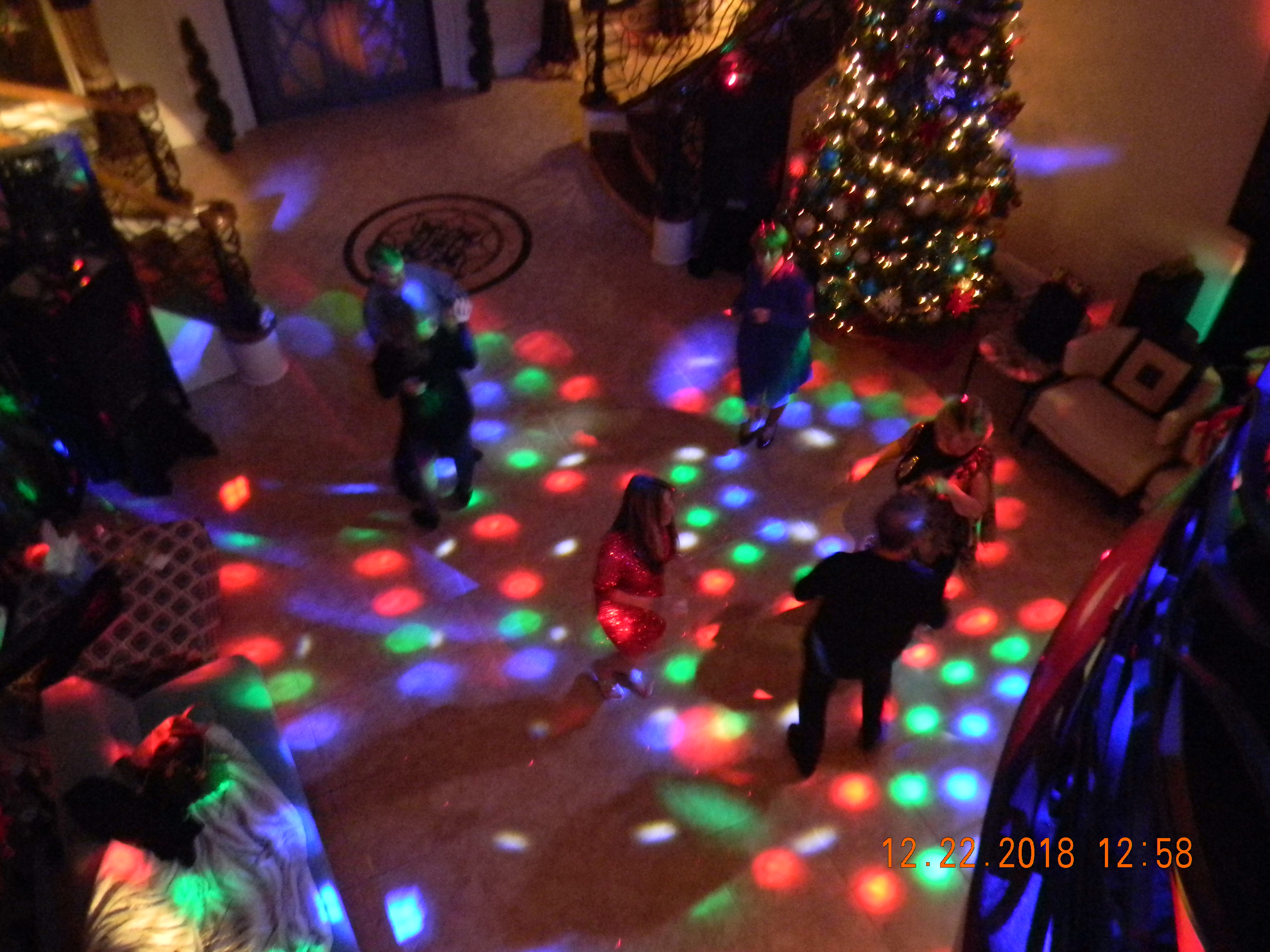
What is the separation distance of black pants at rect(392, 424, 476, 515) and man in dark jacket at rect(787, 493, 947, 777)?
1727mm

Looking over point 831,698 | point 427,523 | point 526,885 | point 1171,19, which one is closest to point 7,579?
point 427,523

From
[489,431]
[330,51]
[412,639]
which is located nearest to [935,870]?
[412,639]

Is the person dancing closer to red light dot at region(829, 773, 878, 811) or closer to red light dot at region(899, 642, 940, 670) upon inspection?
red light dot at region(899, 642, 940, 670)

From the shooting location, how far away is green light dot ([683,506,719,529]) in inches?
167

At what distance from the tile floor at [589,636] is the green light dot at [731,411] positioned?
5 centimetres

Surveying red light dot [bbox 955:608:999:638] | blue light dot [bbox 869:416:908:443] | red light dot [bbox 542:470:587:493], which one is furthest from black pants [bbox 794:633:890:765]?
blue light dot [bbox 869:416:908:443]

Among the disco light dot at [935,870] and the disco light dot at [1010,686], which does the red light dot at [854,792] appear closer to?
the disco light dot at [935,870]

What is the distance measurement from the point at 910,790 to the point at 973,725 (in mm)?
386

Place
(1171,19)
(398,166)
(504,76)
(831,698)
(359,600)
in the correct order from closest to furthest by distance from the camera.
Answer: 1. (831,698)
2. (359,600)
3. (1171,19)
4. (398,166)
5. (504,76)

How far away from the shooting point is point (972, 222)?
460 centimetres

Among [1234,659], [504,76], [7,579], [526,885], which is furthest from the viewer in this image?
[504,76]

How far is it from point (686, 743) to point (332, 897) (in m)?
1.31

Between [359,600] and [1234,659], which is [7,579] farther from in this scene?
[1234,659]
